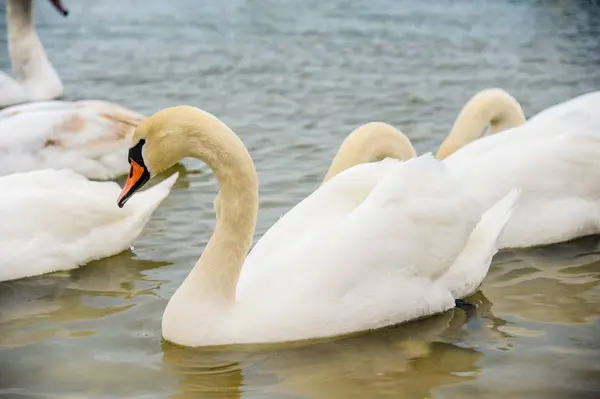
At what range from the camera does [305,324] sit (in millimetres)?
5809

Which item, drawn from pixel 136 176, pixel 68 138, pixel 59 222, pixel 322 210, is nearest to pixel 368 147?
pixel 322 210

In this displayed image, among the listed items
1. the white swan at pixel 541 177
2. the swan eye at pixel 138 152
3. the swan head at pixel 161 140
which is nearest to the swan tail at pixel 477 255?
the white swan at pixel 541 177

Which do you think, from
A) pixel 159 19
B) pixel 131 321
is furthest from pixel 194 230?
pixel 159 19

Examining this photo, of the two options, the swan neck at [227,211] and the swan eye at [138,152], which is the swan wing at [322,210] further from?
the swan eye at [138,152]

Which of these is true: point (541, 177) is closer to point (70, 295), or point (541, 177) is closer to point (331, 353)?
point (331, 353)

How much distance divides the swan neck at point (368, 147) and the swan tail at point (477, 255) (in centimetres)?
105

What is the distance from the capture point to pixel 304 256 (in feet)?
19.6

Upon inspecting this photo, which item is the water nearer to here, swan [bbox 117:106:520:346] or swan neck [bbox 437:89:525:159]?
swan [bbox 117:106:520:346]

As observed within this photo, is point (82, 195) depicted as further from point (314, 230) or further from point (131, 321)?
point (314, 230)

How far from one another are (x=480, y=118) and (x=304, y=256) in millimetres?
3214

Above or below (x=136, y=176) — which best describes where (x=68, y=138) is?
below

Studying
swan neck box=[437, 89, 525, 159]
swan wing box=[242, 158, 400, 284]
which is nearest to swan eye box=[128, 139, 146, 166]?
swan wing box=[242, 158, 400, 284]

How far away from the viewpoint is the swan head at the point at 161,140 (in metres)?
5.75

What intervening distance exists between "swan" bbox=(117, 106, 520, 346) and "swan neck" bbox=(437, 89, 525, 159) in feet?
7.59
